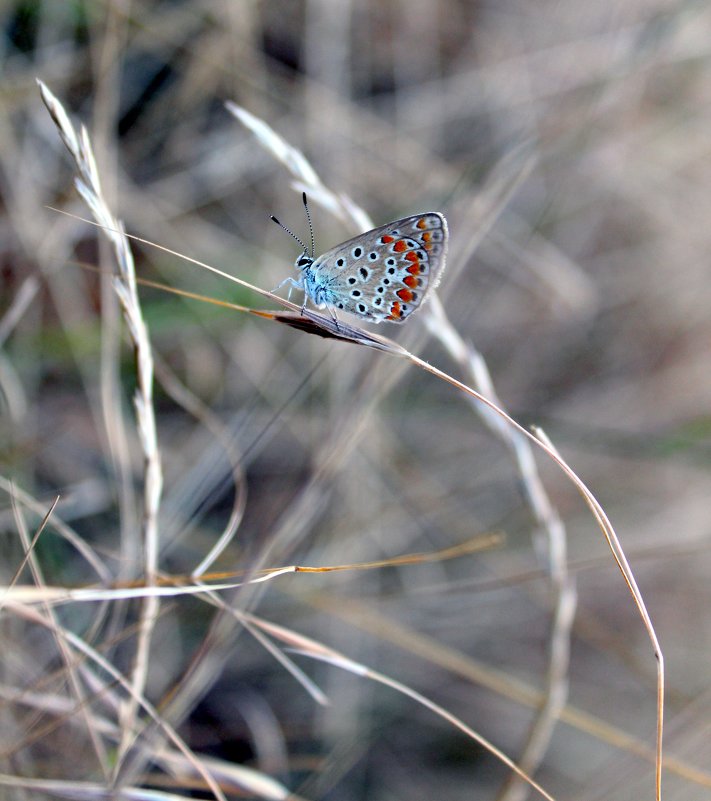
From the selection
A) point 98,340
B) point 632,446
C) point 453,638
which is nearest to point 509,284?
point 632,446

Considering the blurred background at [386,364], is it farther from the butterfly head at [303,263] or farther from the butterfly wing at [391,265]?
the butterfly head at [303,263]

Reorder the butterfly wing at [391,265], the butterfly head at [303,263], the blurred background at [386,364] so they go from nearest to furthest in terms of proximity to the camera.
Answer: the butterfly wing at [391,265] → the butterfly head at [303,263] → the blurred background at [386,364]

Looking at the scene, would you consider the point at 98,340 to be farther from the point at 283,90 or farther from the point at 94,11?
the point at 283,90

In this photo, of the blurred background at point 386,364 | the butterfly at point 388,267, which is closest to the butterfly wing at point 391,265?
the butterfly at point 388,267

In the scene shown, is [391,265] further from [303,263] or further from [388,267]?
[303,263]

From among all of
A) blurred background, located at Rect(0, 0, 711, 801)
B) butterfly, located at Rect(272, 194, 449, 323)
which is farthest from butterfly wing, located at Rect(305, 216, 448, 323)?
blurred background, located at Rect(0, 0, 711, 801)

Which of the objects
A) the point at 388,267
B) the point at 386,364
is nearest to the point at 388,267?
the point at 388,267

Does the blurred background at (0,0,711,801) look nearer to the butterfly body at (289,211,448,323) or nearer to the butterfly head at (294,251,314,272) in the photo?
the butterfly body at (289,211,448,323)
